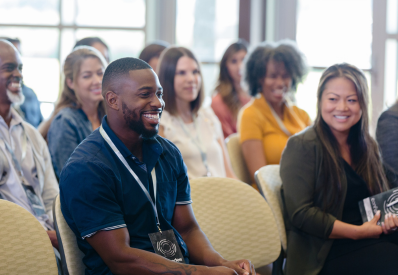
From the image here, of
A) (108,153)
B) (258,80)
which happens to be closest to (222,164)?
(258,80)

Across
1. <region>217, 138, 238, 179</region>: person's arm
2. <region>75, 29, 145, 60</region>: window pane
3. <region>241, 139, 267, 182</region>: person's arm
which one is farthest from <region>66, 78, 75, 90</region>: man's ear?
<region>75, 29, 145, 60</region>: window pane

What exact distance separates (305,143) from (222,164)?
2.88ft

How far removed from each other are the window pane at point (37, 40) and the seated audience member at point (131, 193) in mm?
3300

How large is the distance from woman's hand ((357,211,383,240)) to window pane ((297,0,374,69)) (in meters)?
2.93

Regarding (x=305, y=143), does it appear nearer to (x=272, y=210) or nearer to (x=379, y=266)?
(x=272, y=210)

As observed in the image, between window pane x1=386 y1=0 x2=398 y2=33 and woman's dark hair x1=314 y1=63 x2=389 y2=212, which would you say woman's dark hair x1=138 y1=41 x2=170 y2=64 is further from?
window pane x1=386 y1=0 x2=398 y2=33

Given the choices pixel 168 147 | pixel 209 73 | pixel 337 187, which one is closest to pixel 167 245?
pixel 168 147

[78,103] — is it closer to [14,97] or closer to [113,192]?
[14,97]

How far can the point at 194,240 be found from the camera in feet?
5.14

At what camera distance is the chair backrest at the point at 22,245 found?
1347 mm

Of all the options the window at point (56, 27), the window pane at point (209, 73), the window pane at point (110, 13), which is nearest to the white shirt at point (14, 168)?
the window at point (56, 27)

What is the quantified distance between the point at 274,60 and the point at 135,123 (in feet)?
6.01

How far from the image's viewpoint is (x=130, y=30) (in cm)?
452

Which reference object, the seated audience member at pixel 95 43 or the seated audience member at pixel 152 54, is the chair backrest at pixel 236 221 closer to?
the seated audience member at pixel 152 54
